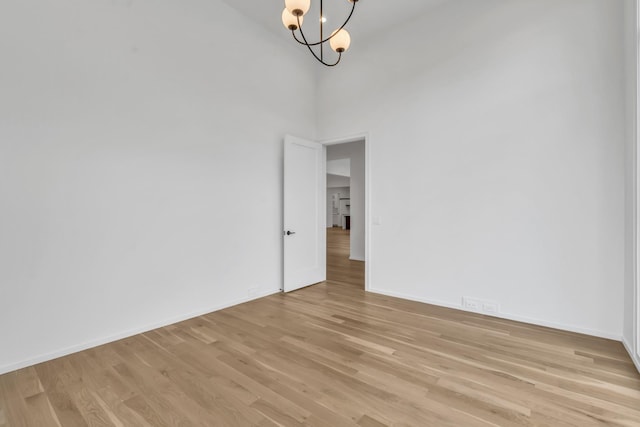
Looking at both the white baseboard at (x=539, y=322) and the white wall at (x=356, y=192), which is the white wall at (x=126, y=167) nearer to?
the white baseboard at (x=539, y=322)

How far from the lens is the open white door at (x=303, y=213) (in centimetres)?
406

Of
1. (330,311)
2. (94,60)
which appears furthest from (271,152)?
(330,311)

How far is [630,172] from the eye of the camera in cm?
226

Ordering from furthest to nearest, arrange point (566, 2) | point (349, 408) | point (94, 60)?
point (566, 2), point (94, 60), point (349, 408)

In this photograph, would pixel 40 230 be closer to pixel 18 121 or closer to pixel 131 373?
pixel 18 121

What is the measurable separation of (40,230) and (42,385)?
3.80ft

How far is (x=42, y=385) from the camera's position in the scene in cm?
193

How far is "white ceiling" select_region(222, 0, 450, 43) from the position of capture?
11.1 feet

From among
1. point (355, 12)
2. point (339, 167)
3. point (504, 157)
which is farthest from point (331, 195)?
point (504, 157)

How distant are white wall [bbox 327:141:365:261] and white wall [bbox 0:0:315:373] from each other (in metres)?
3.15

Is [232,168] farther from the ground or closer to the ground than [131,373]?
farther from the ground

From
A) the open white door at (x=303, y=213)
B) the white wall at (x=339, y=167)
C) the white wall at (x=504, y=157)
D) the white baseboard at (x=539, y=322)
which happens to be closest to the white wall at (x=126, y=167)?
the open white door at (x=303, y=213)

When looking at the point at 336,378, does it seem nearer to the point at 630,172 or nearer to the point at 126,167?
the point at 126,167

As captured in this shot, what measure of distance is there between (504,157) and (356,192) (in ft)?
13.2
